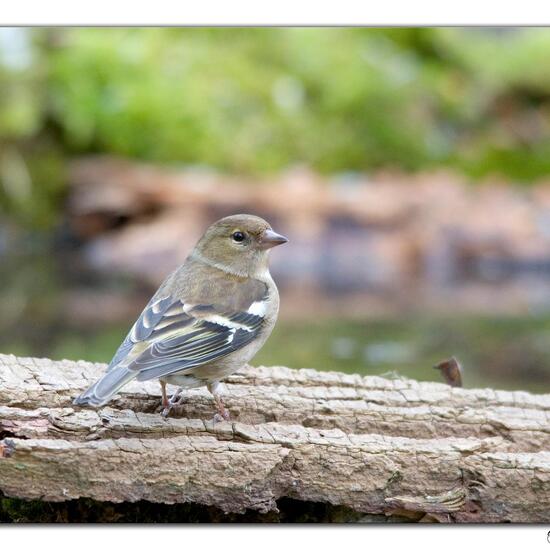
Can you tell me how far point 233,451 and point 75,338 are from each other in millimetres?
3835

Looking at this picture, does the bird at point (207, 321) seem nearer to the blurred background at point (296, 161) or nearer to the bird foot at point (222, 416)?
the bird foot at point (222, 416)

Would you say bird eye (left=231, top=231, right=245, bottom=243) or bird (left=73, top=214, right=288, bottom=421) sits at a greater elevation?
bird eye (left=231, top=231, right=245, bottom=243)

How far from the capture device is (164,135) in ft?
36.8

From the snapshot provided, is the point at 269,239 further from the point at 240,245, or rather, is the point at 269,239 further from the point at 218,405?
the point at 218,405

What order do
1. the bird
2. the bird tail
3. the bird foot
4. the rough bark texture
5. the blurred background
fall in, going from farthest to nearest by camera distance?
the blurred background
the bird foot
the bird
the rough bark texture
the bird tail

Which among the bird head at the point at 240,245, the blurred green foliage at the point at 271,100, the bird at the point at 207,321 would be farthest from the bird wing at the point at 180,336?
the blurred green foliage at the point at 271,100

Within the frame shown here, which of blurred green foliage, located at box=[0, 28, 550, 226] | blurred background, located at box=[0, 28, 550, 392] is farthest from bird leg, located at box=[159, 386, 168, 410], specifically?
blurred green foliage, located at box=[0, 28, 550, 226]

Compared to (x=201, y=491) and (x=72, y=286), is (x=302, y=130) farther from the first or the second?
(x=201, y=491)

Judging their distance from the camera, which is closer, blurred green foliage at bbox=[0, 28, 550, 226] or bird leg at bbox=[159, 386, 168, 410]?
bird leg at bbox=[159, 386, 168, 410]

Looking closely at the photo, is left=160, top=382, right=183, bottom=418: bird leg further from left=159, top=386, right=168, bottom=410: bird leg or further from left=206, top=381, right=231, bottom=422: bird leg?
left=206, top=381, right=231, bottom=422: bird leg

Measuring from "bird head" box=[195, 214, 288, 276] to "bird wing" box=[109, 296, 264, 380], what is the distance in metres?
0.37

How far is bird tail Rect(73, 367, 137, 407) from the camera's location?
3.66 metres

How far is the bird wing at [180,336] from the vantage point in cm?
394

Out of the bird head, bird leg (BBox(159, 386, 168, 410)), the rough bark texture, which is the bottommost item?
the rough bark texture
